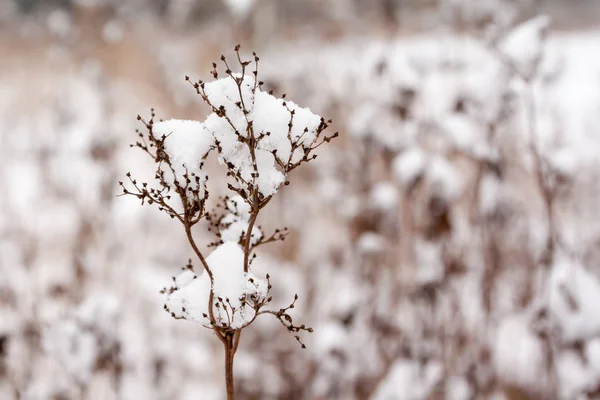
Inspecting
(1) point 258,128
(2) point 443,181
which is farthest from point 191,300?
(2) point 443,181

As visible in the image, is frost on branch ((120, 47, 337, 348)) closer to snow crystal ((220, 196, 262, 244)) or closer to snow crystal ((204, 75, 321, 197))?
snow crystal ((204, 75, 321, 197))

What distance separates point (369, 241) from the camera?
12.2 ft

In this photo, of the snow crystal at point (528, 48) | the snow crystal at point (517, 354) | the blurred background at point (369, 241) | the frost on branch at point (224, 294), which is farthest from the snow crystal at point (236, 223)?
the snow crystal at point (517, 354)

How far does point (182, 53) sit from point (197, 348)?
14.8 ft

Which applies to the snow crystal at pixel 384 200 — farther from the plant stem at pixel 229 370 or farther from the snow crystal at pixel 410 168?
the plant stem at pixel 229 370

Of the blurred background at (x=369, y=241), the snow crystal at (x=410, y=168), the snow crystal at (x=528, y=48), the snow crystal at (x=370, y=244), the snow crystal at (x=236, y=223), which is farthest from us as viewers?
the snow crystal at (x=370, y=244)

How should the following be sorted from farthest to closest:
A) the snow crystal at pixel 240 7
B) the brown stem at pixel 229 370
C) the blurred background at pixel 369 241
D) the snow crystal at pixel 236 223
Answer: the snow crystal at pixel 240 7, the blurred background at pixel 369 241, the snow crystal at pixel 236 223, the brown stem at pixel 229 370

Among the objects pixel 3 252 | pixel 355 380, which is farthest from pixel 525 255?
pixel 3 252

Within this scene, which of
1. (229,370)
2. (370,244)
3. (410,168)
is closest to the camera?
(229,370)

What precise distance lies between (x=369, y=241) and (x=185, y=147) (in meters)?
2.68

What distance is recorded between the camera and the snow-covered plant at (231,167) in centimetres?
111

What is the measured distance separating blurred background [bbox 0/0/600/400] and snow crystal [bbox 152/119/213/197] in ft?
4.89

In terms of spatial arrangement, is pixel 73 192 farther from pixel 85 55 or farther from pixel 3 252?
pixel 85 55

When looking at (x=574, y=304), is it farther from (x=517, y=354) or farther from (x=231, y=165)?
(x=231, y=165)
